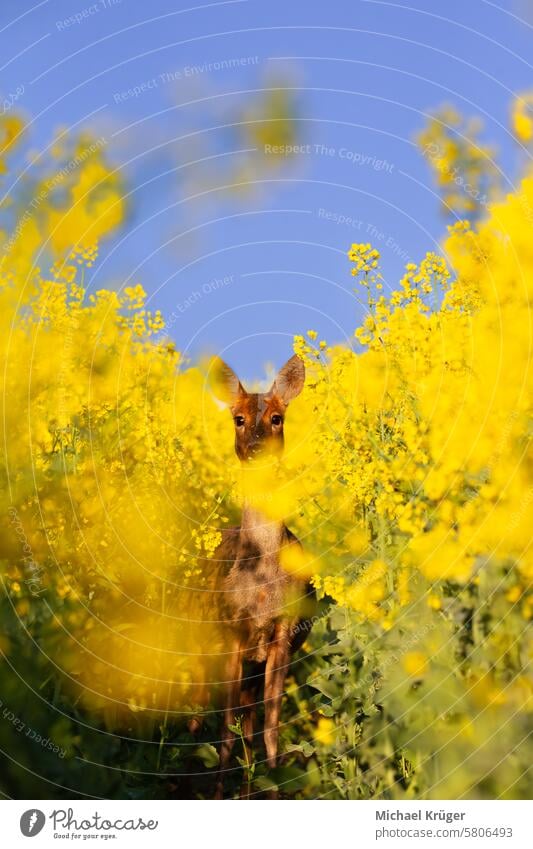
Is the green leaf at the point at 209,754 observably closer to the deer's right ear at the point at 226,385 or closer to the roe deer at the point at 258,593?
the roe deer at the point at 258,593

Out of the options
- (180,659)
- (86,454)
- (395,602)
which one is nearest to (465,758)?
(395,602)

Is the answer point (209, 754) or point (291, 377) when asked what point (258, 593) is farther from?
point (291, 377)

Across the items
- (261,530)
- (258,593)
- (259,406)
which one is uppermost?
(259,406)

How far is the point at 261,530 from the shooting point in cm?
662

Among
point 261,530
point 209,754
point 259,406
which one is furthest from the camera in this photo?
point 261,530

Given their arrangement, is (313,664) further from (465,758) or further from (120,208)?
(120,208)

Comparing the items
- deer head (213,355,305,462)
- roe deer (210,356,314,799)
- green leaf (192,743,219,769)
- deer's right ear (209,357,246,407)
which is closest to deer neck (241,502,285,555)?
roe deer (210,356,314,799)

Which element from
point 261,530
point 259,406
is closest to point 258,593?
point 261,530

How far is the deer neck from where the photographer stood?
659cm

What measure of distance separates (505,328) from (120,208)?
8.93 ft

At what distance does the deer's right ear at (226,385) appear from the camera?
6.28m

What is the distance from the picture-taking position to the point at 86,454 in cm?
722

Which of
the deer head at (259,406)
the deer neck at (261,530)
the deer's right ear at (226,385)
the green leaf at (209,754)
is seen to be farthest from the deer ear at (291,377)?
the green leaf at (209,754)

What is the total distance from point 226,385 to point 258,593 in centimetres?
129
